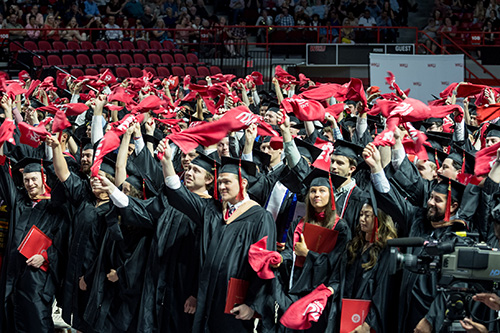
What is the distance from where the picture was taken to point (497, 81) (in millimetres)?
17078

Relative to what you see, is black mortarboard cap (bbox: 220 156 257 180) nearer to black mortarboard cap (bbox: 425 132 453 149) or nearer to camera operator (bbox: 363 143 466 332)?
camera operator (bbox: 363 143 466 332)

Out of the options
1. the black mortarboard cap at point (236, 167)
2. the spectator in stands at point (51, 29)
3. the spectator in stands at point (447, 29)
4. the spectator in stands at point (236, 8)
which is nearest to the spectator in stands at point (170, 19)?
the spectator in stands at point (236, 8)

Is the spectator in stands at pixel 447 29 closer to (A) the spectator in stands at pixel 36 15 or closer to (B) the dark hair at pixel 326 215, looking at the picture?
(A) the spectator in stands at pixel 36 15

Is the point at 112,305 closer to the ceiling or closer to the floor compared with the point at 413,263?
closer to the floor

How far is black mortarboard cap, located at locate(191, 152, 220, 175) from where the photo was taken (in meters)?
5.40

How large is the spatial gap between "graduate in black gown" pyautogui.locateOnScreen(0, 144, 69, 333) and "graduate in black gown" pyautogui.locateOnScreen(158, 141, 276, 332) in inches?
62.4

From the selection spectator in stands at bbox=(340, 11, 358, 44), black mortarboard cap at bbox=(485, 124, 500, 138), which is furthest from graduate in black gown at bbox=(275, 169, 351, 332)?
spectator in stands at bbox=(340, 11, 358, 44)

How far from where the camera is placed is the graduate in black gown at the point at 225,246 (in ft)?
16.0

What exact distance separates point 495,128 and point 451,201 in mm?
2673

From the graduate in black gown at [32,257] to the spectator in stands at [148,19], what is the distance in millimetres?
13499

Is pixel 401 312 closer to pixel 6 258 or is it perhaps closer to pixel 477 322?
pixel 477 322

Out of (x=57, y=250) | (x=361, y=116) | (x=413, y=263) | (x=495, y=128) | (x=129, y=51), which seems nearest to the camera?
(x=413, y=263)

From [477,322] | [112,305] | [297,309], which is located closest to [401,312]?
[297,309]

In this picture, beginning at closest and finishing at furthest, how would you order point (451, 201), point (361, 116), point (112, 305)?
point (451, 201), point (112, 305), point (361, 116)
